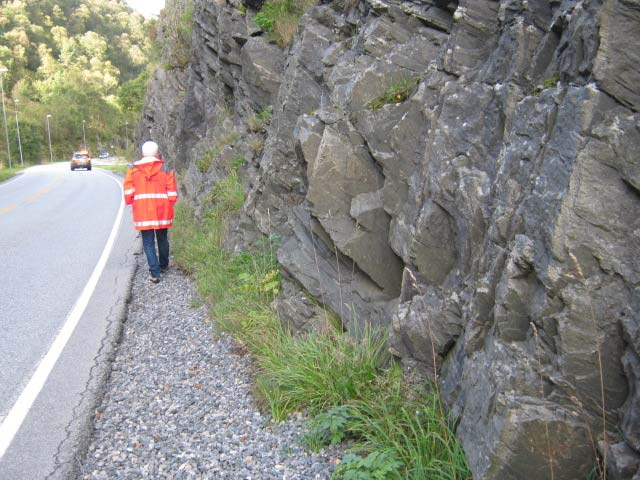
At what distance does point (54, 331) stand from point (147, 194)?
9.63 ft

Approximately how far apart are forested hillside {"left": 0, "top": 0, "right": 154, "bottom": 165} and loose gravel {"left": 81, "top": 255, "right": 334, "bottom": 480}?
72376mm

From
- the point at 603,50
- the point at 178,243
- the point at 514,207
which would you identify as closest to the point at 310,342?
the point at 514,207

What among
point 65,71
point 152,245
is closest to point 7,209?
point 152,245

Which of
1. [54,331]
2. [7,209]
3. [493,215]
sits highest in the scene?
[493,215]

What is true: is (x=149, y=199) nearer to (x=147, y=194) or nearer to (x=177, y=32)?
(x=147, y=194)

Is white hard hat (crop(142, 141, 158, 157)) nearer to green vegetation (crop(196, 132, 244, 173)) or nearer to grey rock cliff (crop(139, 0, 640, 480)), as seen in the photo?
green vegetation (crop(196, 132, 244, 173))

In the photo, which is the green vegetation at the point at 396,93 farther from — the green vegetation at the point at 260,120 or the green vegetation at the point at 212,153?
the green vegetation at the point at 212,153

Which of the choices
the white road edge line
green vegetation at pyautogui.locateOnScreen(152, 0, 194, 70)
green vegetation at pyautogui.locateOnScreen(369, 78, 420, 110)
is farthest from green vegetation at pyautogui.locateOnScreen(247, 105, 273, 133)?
green vegetation at pyautogui.locateOnScreen(152, 0, 194, 70)

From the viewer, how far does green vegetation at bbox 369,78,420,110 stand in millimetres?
5438

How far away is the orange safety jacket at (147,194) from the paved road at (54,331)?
105cm

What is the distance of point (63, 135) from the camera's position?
93438 millimetres

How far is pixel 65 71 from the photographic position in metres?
103

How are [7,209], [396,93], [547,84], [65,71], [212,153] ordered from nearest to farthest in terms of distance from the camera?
[547,84]
[396,93]
[212,153]
[7,209]
[65,71]

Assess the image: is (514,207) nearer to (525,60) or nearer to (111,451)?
(525,60)
